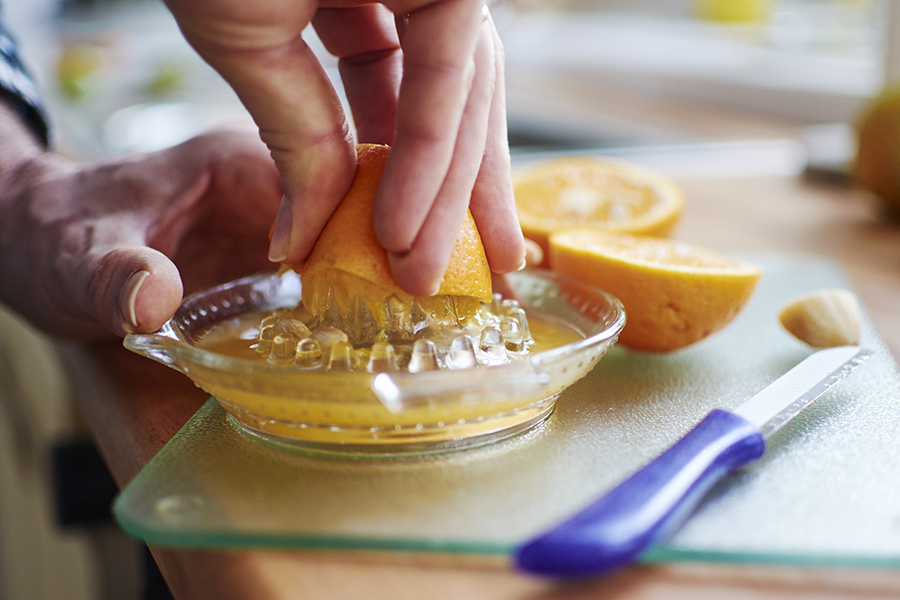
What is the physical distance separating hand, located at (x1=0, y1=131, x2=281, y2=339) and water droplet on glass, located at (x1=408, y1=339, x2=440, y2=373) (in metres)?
0.22

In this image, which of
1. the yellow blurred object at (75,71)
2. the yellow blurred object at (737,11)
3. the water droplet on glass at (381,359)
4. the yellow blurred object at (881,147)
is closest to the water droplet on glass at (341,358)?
the water droplet on glass at (381,359)

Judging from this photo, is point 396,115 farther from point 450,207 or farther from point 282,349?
point 282,349

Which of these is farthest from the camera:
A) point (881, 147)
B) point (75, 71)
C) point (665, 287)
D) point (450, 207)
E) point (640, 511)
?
point (75, 71)

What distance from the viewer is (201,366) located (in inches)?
17.4

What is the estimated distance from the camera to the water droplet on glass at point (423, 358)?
466 mm

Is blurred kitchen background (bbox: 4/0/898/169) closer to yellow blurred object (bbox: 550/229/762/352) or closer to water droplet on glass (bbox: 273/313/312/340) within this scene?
yellow blurred object (bbox: 550/229/762/352)

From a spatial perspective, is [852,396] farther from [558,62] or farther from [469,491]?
[558,62]

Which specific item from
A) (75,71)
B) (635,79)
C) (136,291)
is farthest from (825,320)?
(75,71)

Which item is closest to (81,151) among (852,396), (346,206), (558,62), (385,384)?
(346,206)

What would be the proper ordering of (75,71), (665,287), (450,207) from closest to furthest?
(450,207) → (665,287) → (75,71)

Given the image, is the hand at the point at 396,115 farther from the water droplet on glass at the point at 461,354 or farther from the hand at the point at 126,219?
the hand at the point at 126,219

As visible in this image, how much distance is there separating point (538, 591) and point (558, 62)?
9.83ft

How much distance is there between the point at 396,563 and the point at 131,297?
249 mm

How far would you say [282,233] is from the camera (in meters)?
0.49
